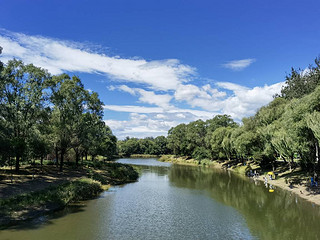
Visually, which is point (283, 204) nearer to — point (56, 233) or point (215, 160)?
point (56, 233)

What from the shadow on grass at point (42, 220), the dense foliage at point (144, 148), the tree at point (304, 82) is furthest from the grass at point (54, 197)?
the dense foliage at point (144, 148)

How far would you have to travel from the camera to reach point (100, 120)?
188 ft

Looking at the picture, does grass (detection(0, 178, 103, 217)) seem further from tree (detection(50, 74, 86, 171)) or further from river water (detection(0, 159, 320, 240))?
tree (detection(50, 74, 86, 171))

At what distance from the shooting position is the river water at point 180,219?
19953 mm

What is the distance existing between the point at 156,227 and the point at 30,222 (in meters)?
11.6

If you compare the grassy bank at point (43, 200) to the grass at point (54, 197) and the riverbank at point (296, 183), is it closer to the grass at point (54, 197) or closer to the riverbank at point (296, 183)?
the grass at point (54, 197)

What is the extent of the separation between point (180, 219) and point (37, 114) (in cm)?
2650

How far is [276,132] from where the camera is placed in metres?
40.7

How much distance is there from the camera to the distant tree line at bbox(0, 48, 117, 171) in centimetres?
3131

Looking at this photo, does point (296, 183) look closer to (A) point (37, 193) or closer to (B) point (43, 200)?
(B) point (43, 200)

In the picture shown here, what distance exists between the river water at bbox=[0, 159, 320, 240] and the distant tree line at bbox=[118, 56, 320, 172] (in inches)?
308

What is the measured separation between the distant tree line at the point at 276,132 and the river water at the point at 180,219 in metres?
7.82

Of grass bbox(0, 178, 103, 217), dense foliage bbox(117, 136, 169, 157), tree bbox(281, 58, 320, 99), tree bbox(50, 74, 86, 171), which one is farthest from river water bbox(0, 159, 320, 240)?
dense foliage bbox(117, 136, 169, 157)

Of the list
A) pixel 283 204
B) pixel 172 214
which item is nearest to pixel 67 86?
pixel 172 214
